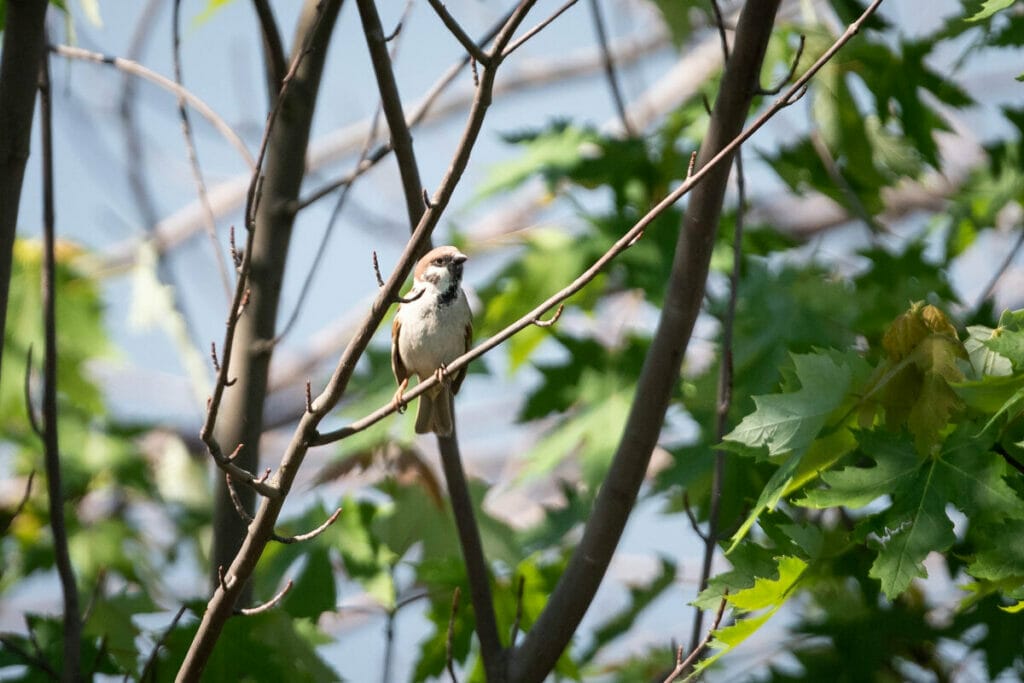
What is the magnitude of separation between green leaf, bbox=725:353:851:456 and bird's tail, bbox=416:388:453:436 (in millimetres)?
681

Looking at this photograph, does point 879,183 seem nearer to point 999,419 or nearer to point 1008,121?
point 1008,121

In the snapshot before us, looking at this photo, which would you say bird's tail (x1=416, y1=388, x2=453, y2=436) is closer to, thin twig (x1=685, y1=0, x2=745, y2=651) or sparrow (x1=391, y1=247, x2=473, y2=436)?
sparrow (x1=391, y1=247, x2=473, y2=436)

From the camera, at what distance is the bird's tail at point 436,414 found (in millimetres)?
2299

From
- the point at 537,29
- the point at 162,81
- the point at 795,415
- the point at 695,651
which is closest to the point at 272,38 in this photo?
the point at 162,81

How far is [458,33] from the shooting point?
61.0 inches

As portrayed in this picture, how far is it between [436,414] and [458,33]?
3.48 feet

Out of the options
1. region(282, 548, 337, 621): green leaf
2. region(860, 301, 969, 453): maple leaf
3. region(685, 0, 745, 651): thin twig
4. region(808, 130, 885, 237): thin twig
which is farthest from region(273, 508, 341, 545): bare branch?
region(808, 130, 885, 237): thin twig

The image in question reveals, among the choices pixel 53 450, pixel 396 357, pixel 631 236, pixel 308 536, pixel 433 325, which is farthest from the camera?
pixel 396 357

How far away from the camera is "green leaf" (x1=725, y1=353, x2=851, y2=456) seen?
67.1 inches

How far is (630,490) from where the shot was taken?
1986 mm

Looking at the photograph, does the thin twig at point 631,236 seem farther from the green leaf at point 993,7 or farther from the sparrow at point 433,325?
the sparrow at point 433,325

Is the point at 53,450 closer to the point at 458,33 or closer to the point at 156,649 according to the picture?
the point at 156,649

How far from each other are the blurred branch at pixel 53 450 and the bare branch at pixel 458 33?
950 mm

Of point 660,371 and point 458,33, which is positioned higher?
point 458,33
